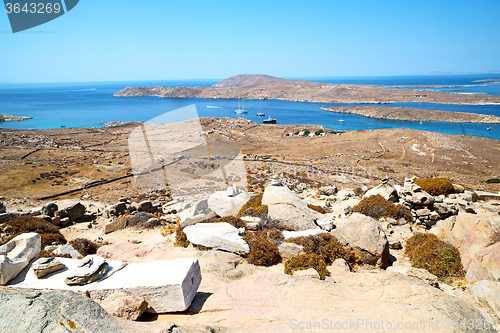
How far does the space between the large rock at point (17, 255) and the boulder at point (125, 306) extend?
1597mm

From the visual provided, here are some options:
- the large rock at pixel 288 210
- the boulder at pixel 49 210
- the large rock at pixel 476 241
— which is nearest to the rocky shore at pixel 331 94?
the large rock at pixel 288 210

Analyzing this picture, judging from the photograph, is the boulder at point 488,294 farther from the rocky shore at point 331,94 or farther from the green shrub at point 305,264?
the rocky shore at point 331,94

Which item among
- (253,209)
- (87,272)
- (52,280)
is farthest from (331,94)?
(52,280)

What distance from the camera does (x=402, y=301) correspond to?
4191mm

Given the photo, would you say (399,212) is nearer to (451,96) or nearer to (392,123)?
(392,123)

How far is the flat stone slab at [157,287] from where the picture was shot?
3654 millimetres

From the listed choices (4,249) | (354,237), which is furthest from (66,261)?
(354,237)

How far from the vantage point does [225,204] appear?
9945 mm

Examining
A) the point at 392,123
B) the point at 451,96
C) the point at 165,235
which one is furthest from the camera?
the point at 451,96

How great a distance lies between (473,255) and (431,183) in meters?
6.58

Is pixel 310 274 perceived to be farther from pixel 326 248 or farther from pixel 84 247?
pixel 84 247

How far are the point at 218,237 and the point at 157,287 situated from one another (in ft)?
11.2

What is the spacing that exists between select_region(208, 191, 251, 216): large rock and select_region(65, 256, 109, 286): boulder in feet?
18.7

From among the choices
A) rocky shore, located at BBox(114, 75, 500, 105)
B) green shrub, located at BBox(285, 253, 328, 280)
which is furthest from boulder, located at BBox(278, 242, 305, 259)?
rocky shore, located at BBox(114, 75, 500, 105)
